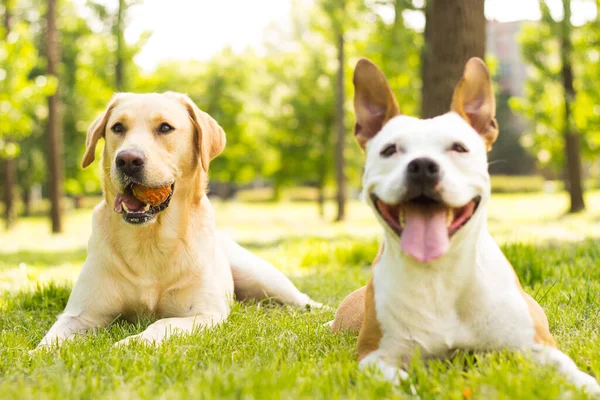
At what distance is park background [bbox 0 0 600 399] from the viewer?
8.77 feet

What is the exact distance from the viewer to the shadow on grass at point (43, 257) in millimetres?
9020

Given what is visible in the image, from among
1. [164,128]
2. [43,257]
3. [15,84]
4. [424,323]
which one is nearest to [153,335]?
Answer: [164,128]

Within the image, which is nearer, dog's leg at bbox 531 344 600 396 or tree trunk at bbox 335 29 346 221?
dog's leg at bbox 531 344 600 396

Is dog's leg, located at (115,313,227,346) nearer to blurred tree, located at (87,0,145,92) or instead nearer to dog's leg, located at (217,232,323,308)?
dog's leg, located at (217,232,323,308)

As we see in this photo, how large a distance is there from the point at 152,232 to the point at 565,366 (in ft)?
8.63

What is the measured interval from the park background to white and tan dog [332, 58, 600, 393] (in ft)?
0.48

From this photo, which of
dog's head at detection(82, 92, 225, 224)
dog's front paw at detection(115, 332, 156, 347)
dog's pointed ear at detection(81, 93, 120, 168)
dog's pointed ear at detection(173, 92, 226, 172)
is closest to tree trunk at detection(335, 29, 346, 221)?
dog's pointed ear at detection(173, 92, 226, 172)

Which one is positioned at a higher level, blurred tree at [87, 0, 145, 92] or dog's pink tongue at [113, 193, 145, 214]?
blurred tree at [87, 0, 145, 92]

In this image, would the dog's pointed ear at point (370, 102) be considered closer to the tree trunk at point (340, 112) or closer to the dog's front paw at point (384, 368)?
the dog's front paw at point (384, 368)

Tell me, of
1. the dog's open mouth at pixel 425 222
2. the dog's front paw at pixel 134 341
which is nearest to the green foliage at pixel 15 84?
the dog's front paw at pixel 134 341

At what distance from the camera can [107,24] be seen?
23.7 meters

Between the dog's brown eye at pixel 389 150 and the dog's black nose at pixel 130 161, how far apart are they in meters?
1.62

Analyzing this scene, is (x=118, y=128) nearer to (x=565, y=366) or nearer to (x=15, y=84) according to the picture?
(x=565, y=366)

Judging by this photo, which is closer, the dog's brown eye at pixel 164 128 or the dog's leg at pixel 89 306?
the dog's leg at pixel 89 306
